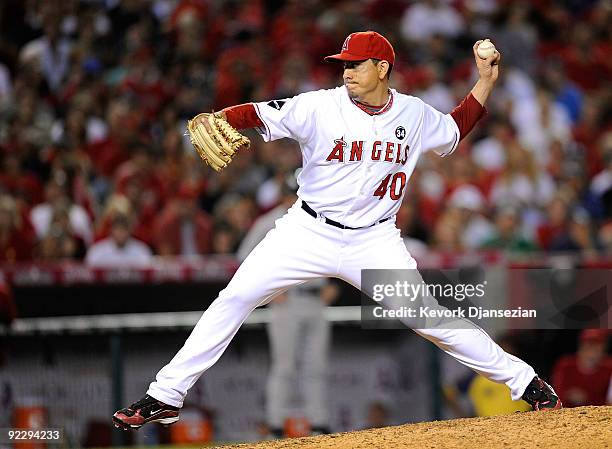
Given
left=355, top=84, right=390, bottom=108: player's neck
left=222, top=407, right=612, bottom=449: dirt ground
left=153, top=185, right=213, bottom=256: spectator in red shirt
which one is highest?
left=355, top=84, right=390, bottom=108: player's neck

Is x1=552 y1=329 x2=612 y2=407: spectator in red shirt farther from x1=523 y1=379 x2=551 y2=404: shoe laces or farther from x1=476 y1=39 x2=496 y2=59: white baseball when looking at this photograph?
x1=476 y1=39 x2=496 y2=59: white baseball

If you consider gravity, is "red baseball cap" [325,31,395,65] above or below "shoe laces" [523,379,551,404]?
above

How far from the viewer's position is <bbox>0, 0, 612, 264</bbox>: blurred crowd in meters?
9.95

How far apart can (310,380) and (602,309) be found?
6.72 ft

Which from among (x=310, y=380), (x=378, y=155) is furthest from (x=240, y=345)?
(x=378, y=155)

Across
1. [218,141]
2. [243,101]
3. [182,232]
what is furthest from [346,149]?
[243,101]

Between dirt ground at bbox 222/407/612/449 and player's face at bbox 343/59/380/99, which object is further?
player's face at bbox 343/59/380/99

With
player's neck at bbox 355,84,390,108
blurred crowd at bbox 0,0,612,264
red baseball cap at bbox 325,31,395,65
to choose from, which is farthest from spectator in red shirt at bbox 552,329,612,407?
red baseball cap at bbox 325,31,395,65

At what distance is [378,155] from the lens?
5715 millimetres

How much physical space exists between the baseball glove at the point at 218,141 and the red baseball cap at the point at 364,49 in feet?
1.99

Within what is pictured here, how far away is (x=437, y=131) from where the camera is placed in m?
6.00

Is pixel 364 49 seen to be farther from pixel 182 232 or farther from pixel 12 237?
pixel 12 237

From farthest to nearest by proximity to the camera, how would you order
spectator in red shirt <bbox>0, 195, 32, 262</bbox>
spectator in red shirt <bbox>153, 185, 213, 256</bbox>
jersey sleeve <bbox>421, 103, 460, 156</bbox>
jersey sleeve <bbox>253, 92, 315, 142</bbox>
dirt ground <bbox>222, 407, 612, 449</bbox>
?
spectator in red shirt <bbox>153, 185, 213, 256</bbox> → spectator in red shirt <bbox>0, 195, 32, 262</bbox> → jersey sleeve <bbox>421, 103, 460, 156</bbox> → jersey sleeve <bbox>253, 92, 315, 142</bbox> → dirt ground <bbox>222, 407, 612, 449</bbox>

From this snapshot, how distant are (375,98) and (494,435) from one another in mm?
1658
